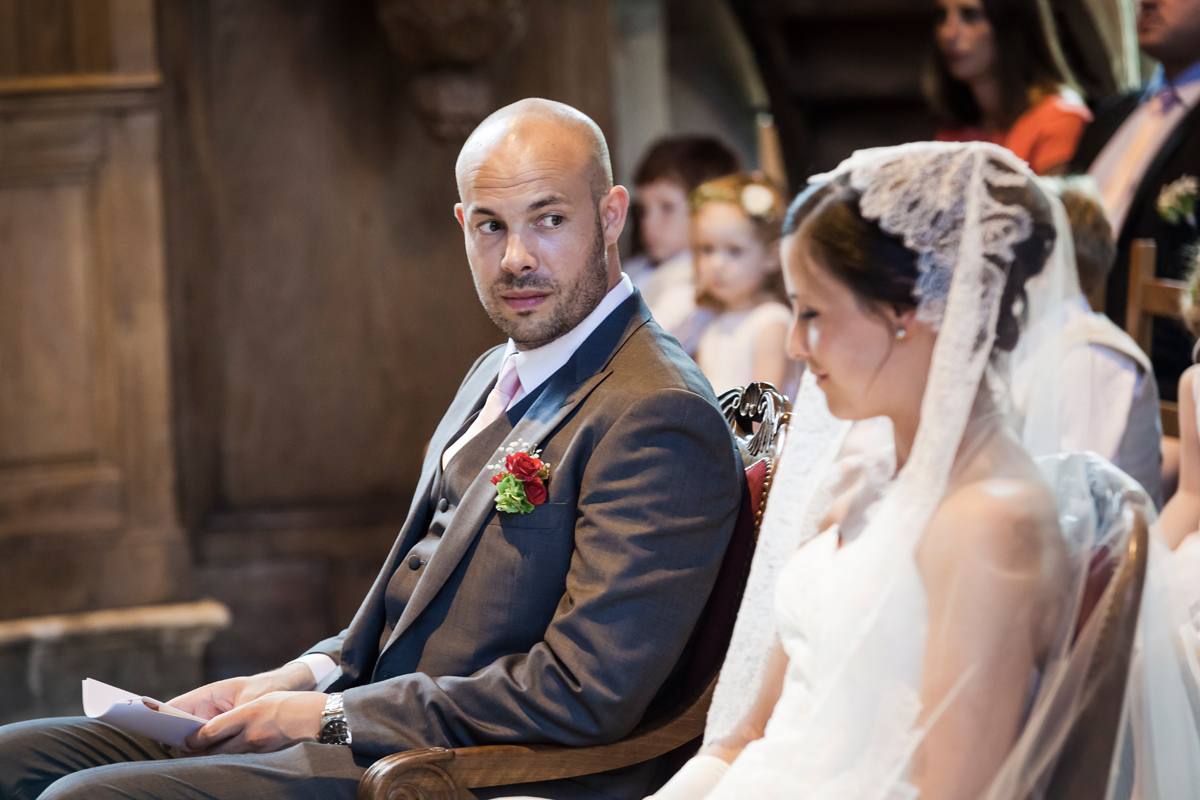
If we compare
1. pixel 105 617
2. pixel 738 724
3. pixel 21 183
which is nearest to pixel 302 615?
pixel 105 617

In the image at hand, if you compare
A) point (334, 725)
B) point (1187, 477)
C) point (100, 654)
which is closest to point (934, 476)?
point (334, 725)

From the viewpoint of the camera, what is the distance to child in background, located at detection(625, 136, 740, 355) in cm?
407

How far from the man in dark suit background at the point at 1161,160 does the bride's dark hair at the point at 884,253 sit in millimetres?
1696

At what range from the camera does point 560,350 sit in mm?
1913

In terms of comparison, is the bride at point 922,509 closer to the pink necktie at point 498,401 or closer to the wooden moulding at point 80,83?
the pink necktie at point 498,401

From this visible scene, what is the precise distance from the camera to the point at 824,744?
1396 mm

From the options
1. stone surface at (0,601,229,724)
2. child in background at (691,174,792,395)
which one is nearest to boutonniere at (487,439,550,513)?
child in background at (691,174,792,395)

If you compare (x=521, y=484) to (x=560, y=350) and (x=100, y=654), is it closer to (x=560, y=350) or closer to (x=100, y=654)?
(x=560, y=350)

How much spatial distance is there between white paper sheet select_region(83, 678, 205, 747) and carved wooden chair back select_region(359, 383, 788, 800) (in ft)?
1.05

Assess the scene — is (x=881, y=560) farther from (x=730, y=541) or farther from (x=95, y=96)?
(x=95, y=96)

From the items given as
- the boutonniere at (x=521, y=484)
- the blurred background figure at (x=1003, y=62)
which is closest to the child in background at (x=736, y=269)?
the blurred background figure at (x=1003, y=62)

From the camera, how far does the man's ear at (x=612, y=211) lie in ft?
6.31

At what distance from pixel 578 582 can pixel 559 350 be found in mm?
404

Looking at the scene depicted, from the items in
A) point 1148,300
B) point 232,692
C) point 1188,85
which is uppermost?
point 1188,85
